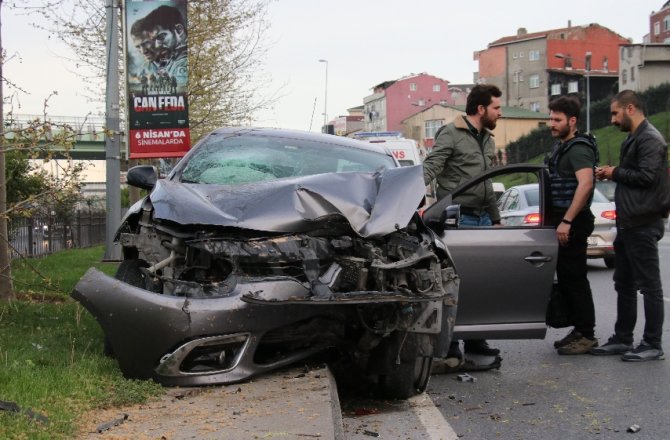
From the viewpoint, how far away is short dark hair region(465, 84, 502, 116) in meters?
6.61

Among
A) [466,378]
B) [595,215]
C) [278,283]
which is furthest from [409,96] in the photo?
[278,283]

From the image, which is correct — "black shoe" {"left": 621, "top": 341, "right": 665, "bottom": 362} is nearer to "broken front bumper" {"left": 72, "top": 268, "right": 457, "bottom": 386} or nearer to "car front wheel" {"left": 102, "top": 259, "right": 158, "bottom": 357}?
"broken front bumper" {"left": 72, "top": 268, "right": 457, "bottom": 386}

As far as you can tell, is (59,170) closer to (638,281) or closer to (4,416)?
(4,416)

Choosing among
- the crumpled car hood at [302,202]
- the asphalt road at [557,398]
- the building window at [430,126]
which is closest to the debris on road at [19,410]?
the crumpled car hood at [302,202]

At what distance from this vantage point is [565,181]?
6.63m

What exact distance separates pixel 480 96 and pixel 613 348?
7.45ft

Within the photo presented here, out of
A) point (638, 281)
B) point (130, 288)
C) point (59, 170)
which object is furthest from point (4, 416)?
point (638, 281)

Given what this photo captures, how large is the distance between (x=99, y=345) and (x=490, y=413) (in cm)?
285

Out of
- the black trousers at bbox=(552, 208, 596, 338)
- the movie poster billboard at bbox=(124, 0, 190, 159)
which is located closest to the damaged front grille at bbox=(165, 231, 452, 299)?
the black trousers at bbox=(552, 208, 596, 338)

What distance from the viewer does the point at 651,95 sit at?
63.7m

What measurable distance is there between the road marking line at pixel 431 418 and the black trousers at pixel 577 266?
6.04 feet

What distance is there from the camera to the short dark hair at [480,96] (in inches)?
260

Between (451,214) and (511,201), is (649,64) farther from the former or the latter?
(451,214)

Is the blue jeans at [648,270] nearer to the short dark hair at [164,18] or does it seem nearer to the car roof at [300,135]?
the car roof at [300,135]
